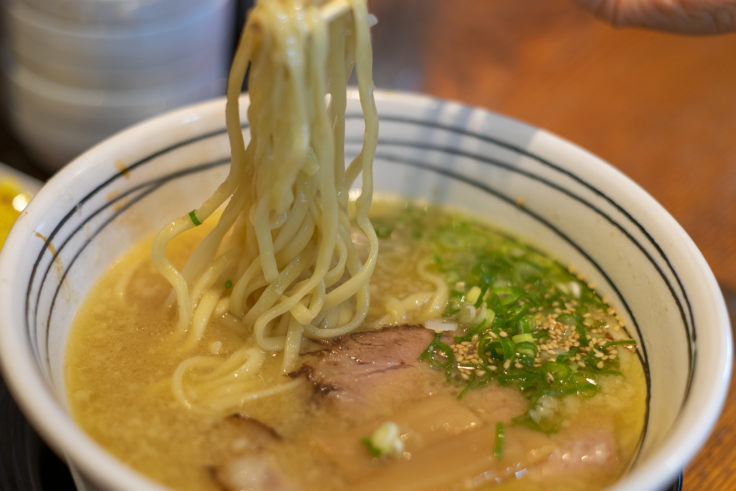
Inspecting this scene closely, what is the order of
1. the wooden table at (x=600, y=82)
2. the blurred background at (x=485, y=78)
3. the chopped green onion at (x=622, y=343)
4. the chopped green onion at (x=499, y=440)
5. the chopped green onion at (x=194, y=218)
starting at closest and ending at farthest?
the chopped green onion at (x=499, y=440), the chopped green onion at (x=194, y=218), the chopped green onion at (x=622, y=343), the blurred background at (x=485, y=78), the wooden table at (x=600, y=82)

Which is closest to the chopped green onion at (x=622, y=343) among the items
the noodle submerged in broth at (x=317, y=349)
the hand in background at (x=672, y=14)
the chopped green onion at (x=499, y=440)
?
the noodle submerged in broth at (x=317, y=349)

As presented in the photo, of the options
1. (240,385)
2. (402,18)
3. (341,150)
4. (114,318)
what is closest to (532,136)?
(341,150)

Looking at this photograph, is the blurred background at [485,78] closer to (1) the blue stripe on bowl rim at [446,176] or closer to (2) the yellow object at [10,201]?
(2) the yellow object at [10,201]

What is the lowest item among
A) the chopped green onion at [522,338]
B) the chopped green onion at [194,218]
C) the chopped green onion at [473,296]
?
the chopped green onion at [473,296]

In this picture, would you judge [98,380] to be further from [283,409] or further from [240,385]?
[283,409]

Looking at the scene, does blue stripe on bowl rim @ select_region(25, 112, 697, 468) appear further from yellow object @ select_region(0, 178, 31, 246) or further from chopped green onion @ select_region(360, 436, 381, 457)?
chopped green onion @ select_region(360, 436, 381, 457)

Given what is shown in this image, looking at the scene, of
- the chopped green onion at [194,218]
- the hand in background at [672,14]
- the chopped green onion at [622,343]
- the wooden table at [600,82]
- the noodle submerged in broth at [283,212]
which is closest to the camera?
the noodle submerged in broth at [283,212]

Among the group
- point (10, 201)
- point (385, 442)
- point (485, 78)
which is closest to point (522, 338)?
point (385, 442)

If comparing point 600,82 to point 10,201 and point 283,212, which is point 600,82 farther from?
point 10,201
